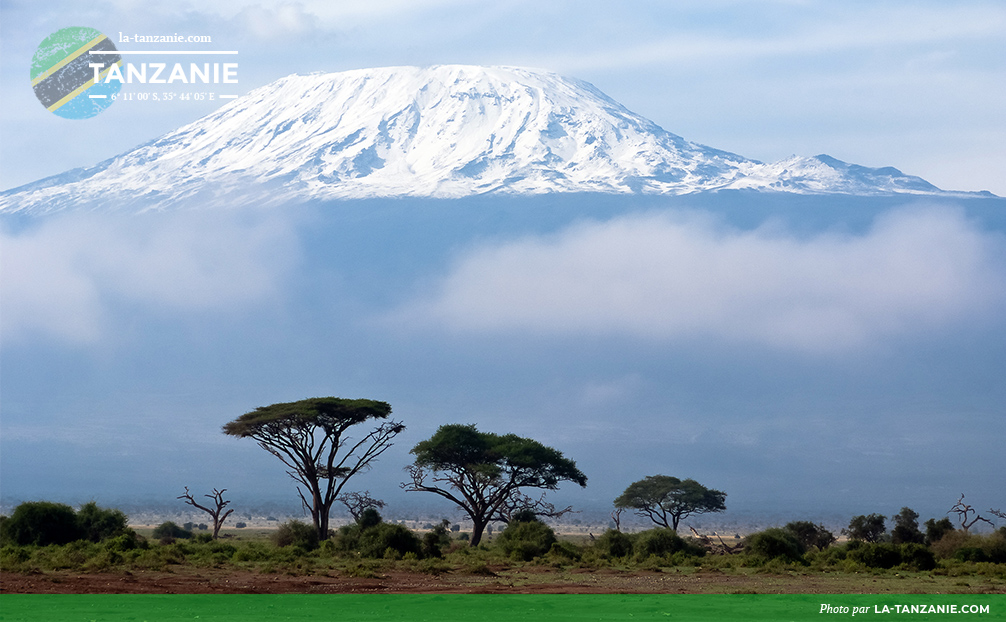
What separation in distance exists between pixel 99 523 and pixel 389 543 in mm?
12896

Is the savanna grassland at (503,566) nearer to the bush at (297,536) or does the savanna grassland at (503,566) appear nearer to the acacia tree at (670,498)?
the bush at (297,536)

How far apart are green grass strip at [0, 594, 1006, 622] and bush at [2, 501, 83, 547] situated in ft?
59.5

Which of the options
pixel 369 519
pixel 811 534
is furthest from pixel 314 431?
pixel 811 534

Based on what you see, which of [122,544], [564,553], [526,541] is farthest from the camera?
[526,541]

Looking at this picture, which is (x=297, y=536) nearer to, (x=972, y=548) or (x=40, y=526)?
(x=40, y=526)

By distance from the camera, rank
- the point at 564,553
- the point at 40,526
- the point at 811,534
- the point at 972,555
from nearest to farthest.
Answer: the point at 564,553
the point at 972,555
the point at 40,526
the point at 811,534

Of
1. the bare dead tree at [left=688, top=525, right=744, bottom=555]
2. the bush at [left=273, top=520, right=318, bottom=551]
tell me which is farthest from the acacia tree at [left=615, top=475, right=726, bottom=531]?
the bush at [left=273, top=520, right=318, bottom=551]

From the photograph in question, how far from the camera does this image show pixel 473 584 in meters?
26.8

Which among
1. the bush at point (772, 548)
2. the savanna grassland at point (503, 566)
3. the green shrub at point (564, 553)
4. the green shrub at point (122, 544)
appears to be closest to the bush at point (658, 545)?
the savanna grassland at point (503, 566)

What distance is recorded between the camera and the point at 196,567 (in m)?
31.6

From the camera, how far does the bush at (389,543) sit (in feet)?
121

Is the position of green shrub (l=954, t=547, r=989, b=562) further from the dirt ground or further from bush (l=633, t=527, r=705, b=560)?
bush (l=633, t=527, r=705, b=560)

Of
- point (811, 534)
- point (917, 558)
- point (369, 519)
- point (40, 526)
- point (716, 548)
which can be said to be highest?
point (369, 519)

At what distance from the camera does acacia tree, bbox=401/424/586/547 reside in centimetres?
4888
